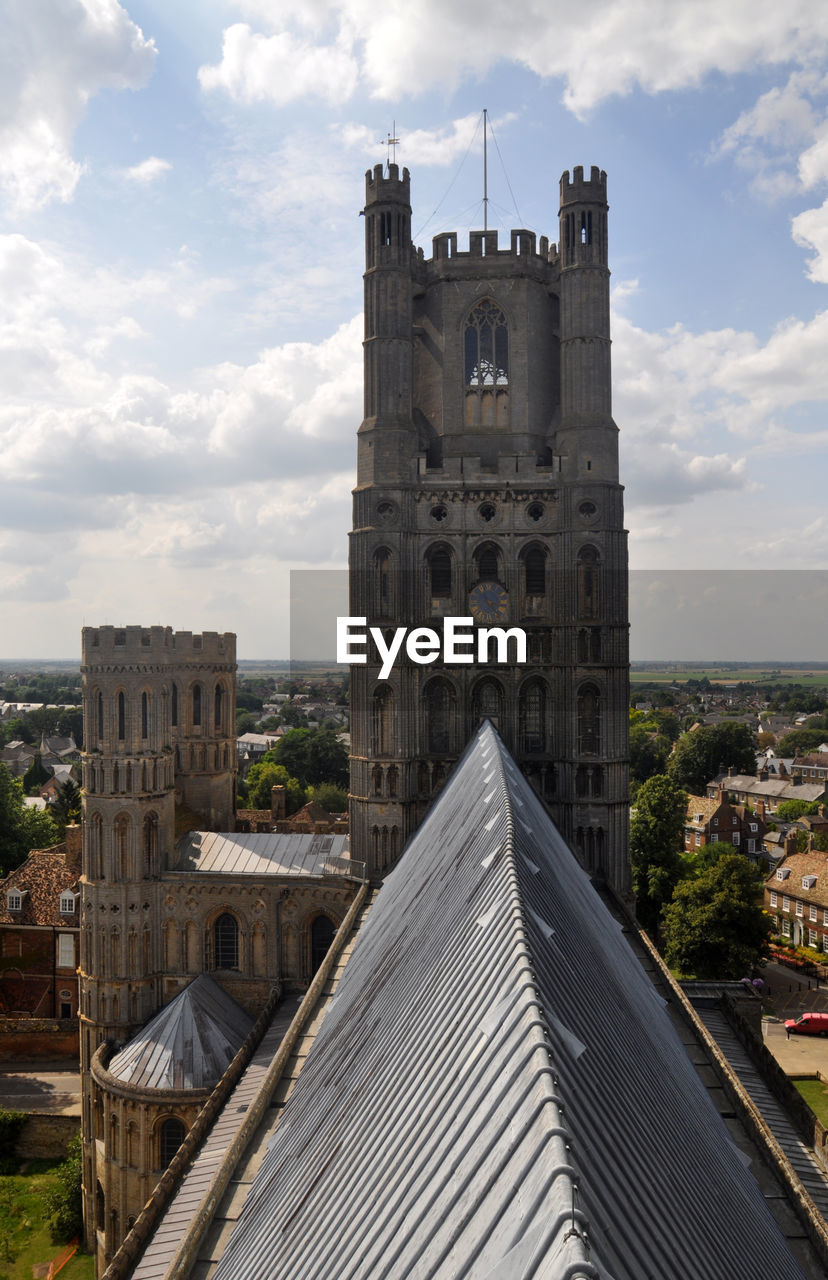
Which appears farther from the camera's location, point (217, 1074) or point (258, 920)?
point (258, 920)

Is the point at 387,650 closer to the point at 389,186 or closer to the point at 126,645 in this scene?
the point at 126,645

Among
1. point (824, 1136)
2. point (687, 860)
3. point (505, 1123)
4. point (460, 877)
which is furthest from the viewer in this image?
point (687, 860)

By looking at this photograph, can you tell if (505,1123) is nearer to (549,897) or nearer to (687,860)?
(549,897)

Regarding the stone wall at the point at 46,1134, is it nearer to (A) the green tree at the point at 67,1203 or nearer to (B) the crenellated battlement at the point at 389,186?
(A) the green tree at the point at 67,1203

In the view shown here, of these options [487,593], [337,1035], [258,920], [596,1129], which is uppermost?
[487,593]

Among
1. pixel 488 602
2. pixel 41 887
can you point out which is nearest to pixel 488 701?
pixel 488 602

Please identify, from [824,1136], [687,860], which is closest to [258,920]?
[824,1136]
